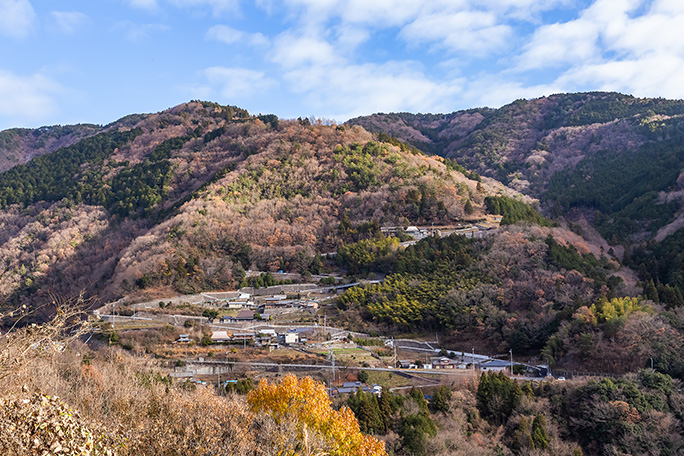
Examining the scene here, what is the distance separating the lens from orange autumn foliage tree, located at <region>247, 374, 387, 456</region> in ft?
52.6

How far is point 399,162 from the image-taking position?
6525 cm

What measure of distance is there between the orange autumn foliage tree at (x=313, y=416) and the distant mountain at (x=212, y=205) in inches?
1290

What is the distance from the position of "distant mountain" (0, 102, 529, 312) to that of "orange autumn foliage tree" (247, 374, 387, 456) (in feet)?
108

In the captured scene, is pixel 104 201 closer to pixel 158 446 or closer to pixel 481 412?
pixel 481 412

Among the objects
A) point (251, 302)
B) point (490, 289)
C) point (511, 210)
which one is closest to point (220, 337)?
point (251, 302)

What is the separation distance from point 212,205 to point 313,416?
146 feet

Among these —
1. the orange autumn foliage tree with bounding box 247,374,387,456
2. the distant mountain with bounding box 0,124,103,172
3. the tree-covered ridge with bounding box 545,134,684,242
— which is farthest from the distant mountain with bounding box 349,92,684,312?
the distant mountain with bounding box 0,124,103,172

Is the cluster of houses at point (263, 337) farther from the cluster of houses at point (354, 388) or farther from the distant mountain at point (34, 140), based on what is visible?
the distant mountain at point (34, 140)

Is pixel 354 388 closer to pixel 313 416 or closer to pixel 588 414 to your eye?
pixel 588 414

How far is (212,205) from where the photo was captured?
59469 mm

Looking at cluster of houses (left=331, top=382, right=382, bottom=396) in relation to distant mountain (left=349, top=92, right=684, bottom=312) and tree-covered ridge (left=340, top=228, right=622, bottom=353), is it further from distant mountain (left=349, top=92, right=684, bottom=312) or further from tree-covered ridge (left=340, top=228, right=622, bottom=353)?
distant mountain (left=349, top=92, right=684, bottom=312)

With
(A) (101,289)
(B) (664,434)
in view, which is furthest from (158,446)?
(A) (101,289)

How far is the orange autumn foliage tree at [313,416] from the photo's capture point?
52.6 feet

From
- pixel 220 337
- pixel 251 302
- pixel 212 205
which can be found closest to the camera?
pixel 220 337
